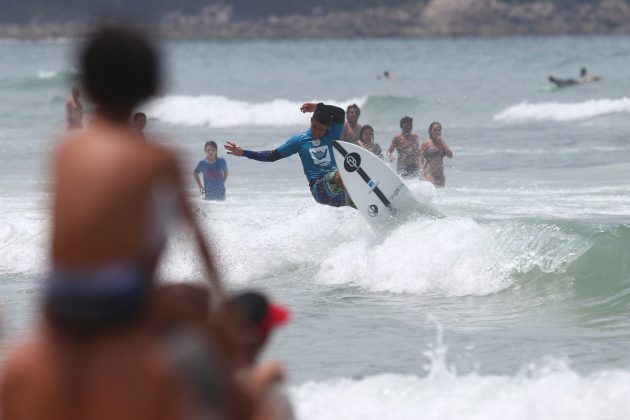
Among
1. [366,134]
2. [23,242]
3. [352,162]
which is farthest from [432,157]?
[23,242]

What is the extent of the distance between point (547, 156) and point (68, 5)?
4345 inches

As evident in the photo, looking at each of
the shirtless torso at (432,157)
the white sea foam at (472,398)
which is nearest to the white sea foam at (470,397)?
the white sea foam at (472,398)

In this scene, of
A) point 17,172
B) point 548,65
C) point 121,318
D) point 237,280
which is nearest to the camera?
point 121,318

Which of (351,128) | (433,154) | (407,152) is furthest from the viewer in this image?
(433,154)

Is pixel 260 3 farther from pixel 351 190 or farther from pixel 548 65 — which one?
pixel 351 190

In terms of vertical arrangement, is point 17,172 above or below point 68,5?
below

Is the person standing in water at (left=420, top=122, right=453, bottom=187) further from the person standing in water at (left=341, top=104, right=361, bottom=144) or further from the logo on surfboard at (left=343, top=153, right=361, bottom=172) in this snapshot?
the logo on surfboard at (left=343, top=153, right=361, bottom=172)

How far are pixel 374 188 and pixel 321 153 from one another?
0.62 metres

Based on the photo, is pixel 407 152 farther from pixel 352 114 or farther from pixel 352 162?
pixel 352 162

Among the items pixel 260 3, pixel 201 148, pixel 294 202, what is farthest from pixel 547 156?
pixel 260 3

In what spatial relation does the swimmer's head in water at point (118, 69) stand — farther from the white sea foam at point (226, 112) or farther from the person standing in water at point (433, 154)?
the white sea foam at point (226, 112)

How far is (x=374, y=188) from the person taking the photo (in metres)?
11.4

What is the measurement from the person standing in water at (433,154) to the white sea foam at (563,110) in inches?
651

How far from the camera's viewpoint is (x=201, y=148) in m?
25.0
